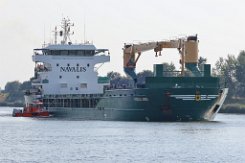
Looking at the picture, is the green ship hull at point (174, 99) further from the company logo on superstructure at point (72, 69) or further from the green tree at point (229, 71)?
the green tree at point (229, 71)

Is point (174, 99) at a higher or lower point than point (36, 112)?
higher

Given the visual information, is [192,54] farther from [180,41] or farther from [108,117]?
[108,117]

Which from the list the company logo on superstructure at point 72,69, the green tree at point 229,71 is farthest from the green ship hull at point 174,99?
the green tree at point 229,71

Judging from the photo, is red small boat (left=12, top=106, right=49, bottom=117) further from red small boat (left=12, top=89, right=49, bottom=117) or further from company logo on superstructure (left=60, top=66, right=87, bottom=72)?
company logo on superstructure (left=60, top=66, right=87, bottom=72)

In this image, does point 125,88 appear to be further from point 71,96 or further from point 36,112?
point 36,112

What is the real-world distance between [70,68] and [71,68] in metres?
0.13

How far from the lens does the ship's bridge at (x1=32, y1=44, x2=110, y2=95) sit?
111250mm

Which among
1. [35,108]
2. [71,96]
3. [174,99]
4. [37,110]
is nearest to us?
[174,99]

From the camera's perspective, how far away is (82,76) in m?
112

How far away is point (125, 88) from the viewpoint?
100562 mm

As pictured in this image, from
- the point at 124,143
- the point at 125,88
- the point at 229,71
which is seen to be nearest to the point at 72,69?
the point at 125,88

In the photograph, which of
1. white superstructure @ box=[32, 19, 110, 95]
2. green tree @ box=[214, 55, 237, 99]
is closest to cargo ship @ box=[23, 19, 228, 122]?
white superstructure @ box=[32, 19, 110, 95]

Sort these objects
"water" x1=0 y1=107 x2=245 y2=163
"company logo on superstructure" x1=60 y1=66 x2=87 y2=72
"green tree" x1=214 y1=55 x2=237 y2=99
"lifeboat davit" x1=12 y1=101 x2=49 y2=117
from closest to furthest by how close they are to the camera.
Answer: "water" x1=0 y1=107 x2=245 y2=163 → "company logo on superstructure" x1=60 y1=66 x2=87 y2=72 → "lifeboat davit" x1=12 y1=101 x2=49 y2=117 → "green tree" x1=214 y1=55 x2=237 y2=99

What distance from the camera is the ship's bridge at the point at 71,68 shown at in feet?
365
